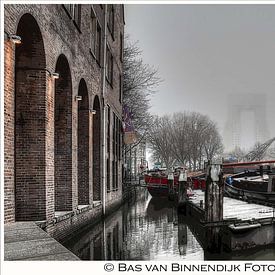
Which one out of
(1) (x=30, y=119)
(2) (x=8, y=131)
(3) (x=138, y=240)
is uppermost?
(1) (x=30, y=119)

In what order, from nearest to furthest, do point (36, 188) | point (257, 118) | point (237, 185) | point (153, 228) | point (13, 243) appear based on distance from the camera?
1. point (13, 243)
2. point (257, 118)
3. point (36, 188)
4. point (153, 228)
5. point (237, 185)

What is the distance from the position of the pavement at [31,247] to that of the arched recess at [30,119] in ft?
5.45

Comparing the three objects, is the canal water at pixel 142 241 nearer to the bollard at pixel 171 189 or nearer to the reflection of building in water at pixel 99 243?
the reflection of building in water at pixel 99 243

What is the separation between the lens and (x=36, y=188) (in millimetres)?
7555

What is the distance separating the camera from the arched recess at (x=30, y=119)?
7.55 meters

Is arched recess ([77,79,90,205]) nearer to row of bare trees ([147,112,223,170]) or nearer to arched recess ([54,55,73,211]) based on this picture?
arched recess ([54,55,73,211])

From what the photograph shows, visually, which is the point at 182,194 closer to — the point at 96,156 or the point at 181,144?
the point at 96,156

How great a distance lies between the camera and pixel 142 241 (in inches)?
382

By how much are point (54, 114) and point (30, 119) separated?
216 centimetres

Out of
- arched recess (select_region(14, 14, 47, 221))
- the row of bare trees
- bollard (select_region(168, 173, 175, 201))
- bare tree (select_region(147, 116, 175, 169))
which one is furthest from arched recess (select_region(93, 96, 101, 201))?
the row of bare trees

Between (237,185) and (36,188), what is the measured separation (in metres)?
16.0

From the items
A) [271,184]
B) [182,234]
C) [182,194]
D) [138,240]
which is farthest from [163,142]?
[138,240]

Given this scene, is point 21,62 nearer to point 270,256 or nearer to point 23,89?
point 23,89
